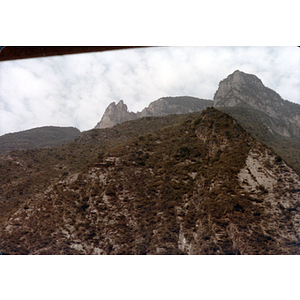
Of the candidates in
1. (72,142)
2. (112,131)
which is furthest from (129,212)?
(112,131)

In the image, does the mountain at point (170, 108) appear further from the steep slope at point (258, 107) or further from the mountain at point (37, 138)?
the steep slope at point (258, 107)

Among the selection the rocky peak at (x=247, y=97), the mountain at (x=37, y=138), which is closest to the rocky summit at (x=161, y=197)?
the mountain at (x=37, y=138)

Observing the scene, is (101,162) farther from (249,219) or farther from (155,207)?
(249,219)

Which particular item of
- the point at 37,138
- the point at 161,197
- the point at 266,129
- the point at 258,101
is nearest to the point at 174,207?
the point at 161,197

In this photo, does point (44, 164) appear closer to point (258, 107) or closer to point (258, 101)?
point (258, 107)

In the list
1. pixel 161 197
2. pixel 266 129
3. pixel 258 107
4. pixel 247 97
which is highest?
pixel 247 97
